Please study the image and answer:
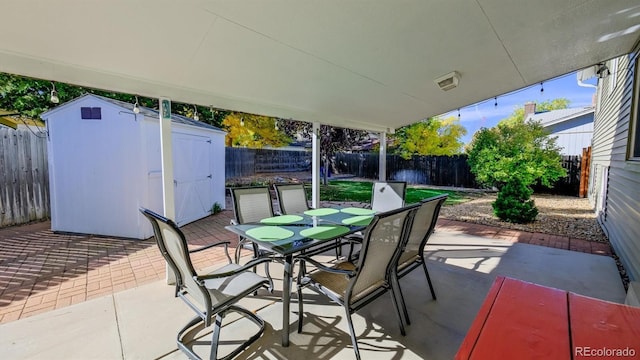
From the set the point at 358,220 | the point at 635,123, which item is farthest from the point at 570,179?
the point at 358,220

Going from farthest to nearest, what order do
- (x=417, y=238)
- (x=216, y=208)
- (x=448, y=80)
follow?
(x=216, y=208), (x=448, y=80), (x=417, y=238)

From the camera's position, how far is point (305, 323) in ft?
8.19

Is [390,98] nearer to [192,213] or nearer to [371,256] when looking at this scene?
[371,256]

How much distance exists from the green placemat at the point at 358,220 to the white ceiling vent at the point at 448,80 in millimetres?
2027

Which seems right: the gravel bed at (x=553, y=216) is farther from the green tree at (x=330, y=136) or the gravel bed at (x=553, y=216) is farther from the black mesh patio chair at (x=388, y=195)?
the green tree at (x=330, y=136)

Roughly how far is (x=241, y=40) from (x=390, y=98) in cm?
262

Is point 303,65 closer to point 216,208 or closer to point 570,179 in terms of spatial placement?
point 216,208

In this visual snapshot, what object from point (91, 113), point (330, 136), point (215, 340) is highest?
point (330, 136)

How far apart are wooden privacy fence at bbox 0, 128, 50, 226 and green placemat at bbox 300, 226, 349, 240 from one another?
6.28 m

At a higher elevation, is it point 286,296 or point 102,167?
point 102,167

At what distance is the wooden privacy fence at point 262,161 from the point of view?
35.0 feet

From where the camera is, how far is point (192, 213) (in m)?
6.09

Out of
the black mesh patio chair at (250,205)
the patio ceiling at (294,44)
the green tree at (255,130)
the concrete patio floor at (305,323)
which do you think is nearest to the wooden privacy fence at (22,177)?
the green tree at (255,130)

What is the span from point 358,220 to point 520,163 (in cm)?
512
